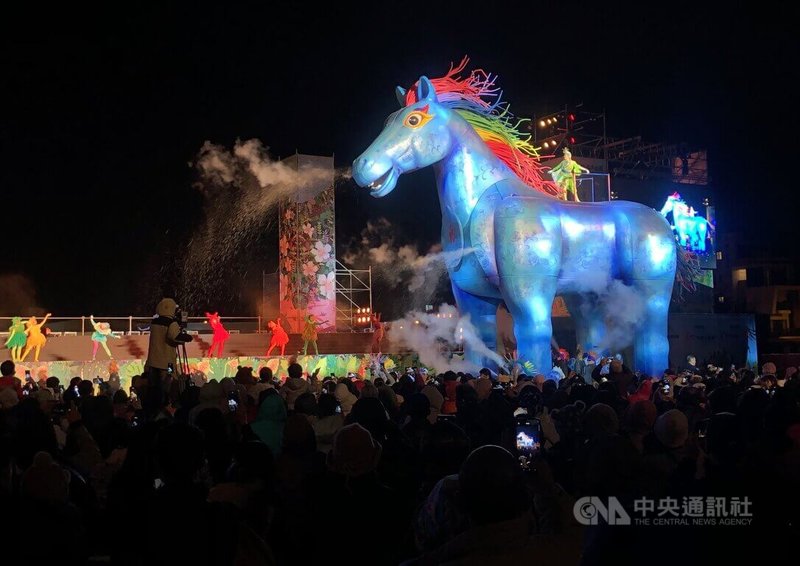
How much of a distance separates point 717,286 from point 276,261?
23.0 metres

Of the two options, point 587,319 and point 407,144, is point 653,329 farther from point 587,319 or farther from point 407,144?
point 407,144

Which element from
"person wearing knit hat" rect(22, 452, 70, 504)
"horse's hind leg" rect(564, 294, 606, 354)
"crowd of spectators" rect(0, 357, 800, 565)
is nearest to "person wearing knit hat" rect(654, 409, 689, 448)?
"crowd of spectators" rect(0, 357, 800, 565)

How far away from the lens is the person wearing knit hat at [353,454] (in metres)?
3.38

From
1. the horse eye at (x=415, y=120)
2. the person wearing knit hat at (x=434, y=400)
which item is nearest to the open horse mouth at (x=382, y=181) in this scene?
the horse eye at (x=415, y=120)

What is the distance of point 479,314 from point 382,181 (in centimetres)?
331

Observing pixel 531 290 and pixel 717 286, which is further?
pixel 717 286

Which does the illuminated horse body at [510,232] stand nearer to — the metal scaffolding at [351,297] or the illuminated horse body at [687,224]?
the metal scaffolding at [351,297]

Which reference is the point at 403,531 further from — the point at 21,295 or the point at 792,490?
the point at 21,295

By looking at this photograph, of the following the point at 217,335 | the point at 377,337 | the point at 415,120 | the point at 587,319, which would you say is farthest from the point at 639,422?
the point at 377,337

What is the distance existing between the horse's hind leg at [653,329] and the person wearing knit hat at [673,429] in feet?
38.3

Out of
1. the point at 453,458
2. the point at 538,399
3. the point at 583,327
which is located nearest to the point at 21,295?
the point at 583,327

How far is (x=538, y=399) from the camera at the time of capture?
25.8 ft

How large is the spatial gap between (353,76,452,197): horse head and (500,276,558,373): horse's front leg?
251 cm

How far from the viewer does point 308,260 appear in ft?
93.4
